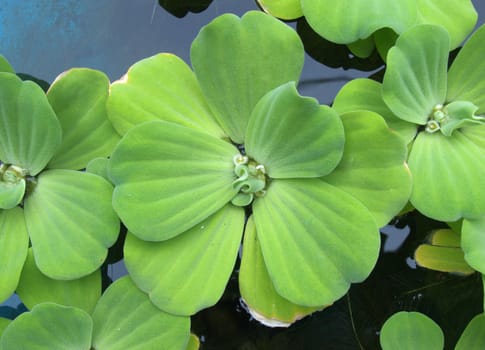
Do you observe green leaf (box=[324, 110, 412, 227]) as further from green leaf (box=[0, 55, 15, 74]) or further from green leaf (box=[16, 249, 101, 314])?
green leaf (box=[0, 55, 15, 74])

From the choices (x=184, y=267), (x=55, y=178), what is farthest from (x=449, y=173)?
(x=55, y=178)

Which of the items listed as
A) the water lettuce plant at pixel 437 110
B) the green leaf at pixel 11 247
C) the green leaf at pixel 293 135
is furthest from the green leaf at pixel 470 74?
the green leaf at pixel 11 247

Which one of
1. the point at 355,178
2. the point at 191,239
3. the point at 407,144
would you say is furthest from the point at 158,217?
the point at 407,144

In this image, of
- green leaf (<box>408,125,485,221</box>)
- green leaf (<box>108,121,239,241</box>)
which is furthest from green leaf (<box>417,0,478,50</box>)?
green leaf (<box>108,121,239,241</box>)

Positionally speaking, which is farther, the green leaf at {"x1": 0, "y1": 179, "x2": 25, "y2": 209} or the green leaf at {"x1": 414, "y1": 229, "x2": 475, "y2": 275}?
the green leaf at {"x1": 414, "y1": 229, "x2": 475, "y2": 275}

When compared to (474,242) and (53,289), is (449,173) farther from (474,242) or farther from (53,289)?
(53,289)

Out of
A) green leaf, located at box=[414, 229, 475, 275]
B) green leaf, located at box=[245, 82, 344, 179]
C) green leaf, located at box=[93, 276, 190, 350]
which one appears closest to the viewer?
green leaf, located at box=[245, 82, 344, 179]
